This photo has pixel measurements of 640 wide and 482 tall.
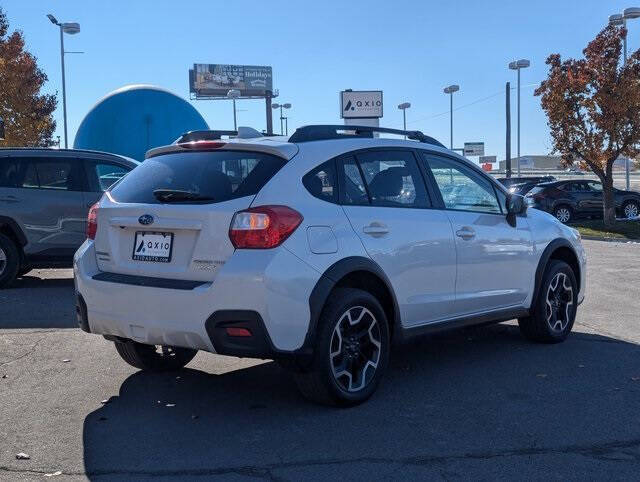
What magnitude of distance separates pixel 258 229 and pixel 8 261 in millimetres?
6584

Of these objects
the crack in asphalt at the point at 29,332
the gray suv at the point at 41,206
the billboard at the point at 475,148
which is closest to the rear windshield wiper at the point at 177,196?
the crack in asphalt at the point at 29,332

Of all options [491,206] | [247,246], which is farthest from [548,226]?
[247,246]

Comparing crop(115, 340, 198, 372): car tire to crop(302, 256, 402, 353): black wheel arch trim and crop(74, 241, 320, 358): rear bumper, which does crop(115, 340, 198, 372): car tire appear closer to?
crop(74, 241, 320, 358): rear bumper

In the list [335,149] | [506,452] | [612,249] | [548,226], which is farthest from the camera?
[612,249]

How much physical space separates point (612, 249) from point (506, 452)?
14.1m

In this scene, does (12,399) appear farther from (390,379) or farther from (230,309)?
(390,379)

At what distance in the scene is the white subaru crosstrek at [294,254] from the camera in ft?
14.5

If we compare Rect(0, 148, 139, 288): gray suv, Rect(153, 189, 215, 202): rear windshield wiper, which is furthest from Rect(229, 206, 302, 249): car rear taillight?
Rect(0, 148, 139, 288): gray suv

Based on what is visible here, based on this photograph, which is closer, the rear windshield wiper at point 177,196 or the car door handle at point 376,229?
the rear windshield wiper at point 177,196

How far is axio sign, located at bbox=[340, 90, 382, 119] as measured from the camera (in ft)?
56.8

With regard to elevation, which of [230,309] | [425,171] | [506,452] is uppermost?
[425,171]

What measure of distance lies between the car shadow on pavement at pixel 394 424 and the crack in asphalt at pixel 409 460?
0.4 inches

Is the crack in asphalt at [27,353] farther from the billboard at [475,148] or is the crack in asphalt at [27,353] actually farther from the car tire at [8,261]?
the billboard at [475,148]

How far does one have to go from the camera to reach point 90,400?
5.16m
